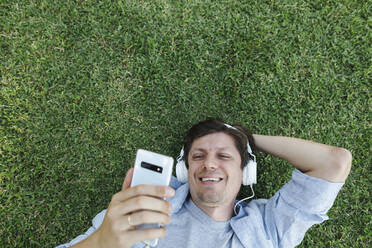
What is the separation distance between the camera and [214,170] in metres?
2.80

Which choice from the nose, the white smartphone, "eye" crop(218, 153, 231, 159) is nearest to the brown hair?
"eye" crop(218, 153, 231, 159)

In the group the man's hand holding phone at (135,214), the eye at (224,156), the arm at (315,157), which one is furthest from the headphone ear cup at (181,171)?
the man's hand holding phone at (135,214)

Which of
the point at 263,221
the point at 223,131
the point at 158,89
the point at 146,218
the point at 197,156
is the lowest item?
the point at 263,221

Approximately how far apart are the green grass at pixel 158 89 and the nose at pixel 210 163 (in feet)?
2.51

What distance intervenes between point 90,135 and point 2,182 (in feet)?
3.89

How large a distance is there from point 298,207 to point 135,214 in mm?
1696

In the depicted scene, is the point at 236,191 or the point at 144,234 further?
the point at 236,191

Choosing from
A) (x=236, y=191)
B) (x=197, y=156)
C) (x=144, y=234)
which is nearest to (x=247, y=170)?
(x=236, y=191)

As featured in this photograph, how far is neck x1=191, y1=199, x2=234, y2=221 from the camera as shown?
295 centimetres

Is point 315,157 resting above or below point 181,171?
above

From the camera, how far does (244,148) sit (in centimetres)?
304

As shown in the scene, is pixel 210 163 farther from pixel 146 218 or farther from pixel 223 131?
pixel 146 218

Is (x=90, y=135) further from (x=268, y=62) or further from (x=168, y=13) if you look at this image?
(x=268, y=62)

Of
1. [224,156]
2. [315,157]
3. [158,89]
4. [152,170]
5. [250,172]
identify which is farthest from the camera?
[158,89]
